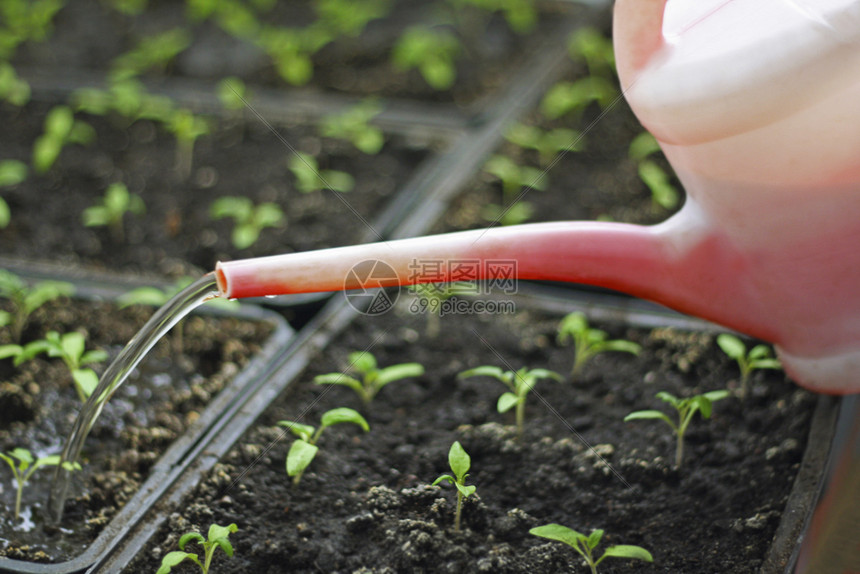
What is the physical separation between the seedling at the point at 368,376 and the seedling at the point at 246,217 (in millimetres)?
363

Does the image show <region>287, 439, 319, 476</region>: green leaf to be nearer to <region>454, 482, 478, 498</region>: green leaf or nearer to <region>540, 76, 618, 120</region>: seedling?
<region>454, 482, 478, 498</region>: green leaf

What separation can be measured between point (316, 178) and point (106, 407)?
0.61 meters

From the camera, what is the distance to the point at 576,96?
1.80 m

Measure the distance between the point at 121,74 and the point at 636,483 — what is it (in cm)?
142

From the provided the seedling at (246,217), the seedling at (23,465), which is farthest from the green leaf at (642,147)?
the seedling at (23,465)

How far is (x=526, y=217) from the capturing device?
4.89 ft

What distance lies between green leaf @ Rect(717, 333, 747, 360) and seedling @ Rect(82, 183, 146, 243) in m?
0.95

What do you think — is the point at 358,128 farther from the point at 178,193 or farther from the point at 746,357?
the point at 746,357

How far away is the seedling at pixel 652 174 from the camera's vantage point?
4.75 feet

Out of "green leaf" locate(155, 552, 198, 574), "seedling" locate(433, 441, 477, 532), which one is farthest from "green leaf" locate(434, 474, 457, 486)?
"green leaf" locate(155, 552, 198, 574)

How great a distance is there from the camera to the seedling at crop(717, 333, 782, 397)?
3.55ft

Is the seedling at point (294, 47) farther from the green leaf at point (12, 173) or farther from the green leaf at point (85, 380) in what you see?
the green leaf at point (85, 380)

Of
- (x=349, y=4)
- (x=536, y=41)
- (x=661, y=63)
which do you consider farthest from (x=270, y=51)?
(x=661, y=63)

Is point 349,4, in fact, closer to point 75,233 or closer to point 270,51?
point 270,51
